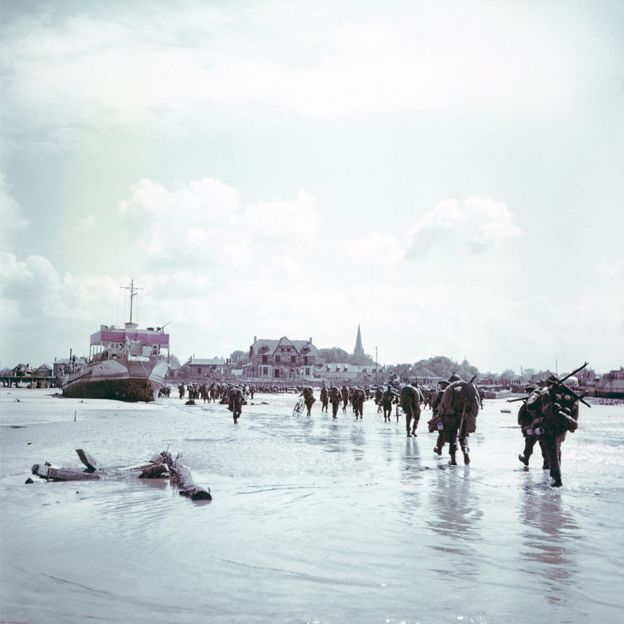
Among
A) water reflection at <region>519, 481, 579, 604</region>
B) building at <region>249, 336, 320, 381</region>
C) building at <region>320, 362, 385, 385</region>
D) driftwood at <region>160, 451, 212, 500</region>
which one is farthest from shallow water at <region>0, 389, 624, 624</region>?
building at <region>320, 362, 385, 385</region>

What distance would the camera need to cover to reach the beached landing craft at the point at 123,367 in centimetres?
5094

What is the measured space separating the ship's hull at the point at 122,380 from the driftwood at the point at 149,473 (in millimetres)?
41588

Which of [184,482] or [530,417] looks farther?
[530,417]

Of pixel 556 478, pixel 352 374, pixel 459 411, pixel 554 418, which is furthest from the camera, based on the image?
pixel 352 374

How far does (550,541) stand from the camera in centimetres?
625

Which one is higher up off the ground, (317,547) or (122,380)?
(122,380)

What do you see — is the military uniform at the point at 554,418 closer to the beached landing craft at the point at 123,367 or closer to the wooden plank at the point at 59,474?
the wooden plank at the point at 59,474

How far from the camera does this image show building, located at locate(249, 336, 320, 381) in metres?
136

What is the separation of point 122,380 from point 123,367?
1.04m

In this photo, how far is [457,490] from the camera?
30.1 ft

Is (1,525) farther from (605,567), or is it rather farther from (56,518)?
(605,567)

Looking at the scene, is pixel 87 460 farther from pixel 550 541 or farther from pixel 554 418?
pixel 554 418

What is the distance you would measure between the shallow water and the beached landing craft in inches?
1585

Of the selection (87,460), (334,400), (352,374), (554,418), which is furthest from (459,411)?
(352,374)
